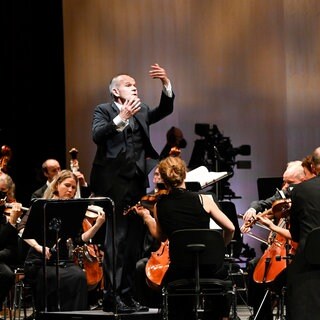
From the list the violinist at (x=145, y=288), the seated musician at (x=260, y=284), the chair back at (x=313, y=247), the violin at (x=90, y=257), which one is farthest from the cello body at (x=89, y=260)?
the chair back at (x=313, y=247)

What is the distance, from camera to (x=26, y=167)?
34.2ft

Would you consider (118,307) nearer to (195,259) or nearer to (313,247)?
(195,259)

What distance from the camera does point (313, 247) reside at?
530 cm

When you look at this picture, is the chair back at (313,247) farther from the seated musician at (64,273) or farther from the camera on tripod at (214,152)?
the camera on tripod at (214,152)

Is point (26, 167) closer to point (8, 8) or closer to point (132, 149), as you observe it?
point (8, 8)

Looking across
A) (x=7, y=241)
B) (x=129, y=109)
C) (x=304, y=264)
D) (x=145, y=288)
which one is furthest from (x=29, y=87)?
(x=304, y=264)

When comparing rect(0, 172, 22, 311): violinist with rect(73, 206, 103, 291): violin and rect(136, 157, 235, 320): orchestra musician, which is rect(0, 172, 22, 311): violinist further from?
rect(136, 157, 235, 320): orchestra musician

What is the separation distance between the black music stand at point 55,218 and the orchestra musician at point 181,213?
414mm

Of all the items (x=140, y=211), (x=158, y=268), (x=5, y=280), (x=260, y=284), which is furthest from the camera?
(x=260, y=284)

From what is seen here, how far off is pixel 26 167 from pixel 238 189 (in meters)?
2.58

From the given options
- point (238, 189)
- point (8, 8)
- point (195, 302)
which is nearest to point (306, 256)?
point (195, 302)

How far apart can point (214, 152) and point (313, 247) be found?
435cm

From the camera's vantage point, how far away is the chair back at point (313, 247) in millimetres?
5273

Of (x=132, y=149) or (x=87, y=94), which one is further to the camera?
(x=87, y=94)
